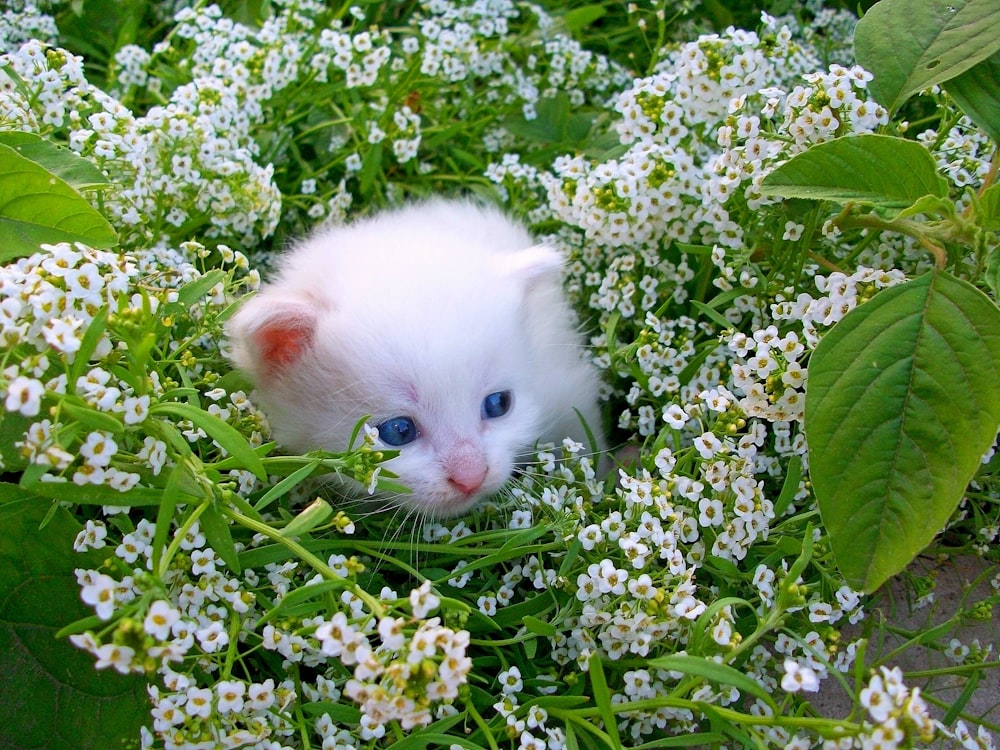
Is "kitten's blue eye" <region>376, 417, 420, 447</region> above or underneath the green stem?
underneath

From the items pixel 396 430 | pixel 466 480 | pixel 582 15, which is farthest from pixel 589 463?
pixel 582 15

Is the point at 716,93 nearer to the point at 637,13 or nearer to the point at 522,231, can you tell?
the point at 522,231

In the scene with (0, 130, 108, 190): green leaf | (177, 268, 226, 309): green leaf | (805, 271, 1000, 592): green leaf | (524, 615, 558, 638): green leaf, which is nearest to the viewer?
(805, 271, 1000, 592): green leaf

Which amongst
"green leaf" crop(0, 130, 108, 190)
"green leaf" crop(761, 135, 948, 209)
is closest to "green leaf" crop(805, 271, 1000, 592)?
"green leaf" crop(761, 135, 948, 209)

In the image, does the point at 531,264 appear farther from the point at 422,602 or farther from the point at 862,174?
the point at 422,602

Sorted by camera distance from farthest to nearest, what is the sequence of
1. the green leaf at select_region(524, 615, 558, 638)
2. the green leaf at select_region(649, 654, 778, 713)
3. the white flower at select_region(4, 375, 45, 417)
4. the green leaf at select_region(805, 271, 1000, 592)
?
the green leaf at select_region(524, 615, 558, 638), the green leaf at select_region(805, 271, 1000, 592), the green leaf at select_region(649, 654, 778, 713), the white flower at select_region(4, 375, 45, 417)

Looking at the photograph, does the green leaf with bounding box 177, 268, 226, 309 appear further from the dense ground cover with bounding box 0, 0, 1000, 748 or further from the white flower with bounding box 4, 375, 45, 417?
the white flower with bounding box 4, 375, 45, 417

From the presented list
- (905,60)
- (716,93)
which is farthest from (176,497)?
(905,60)
